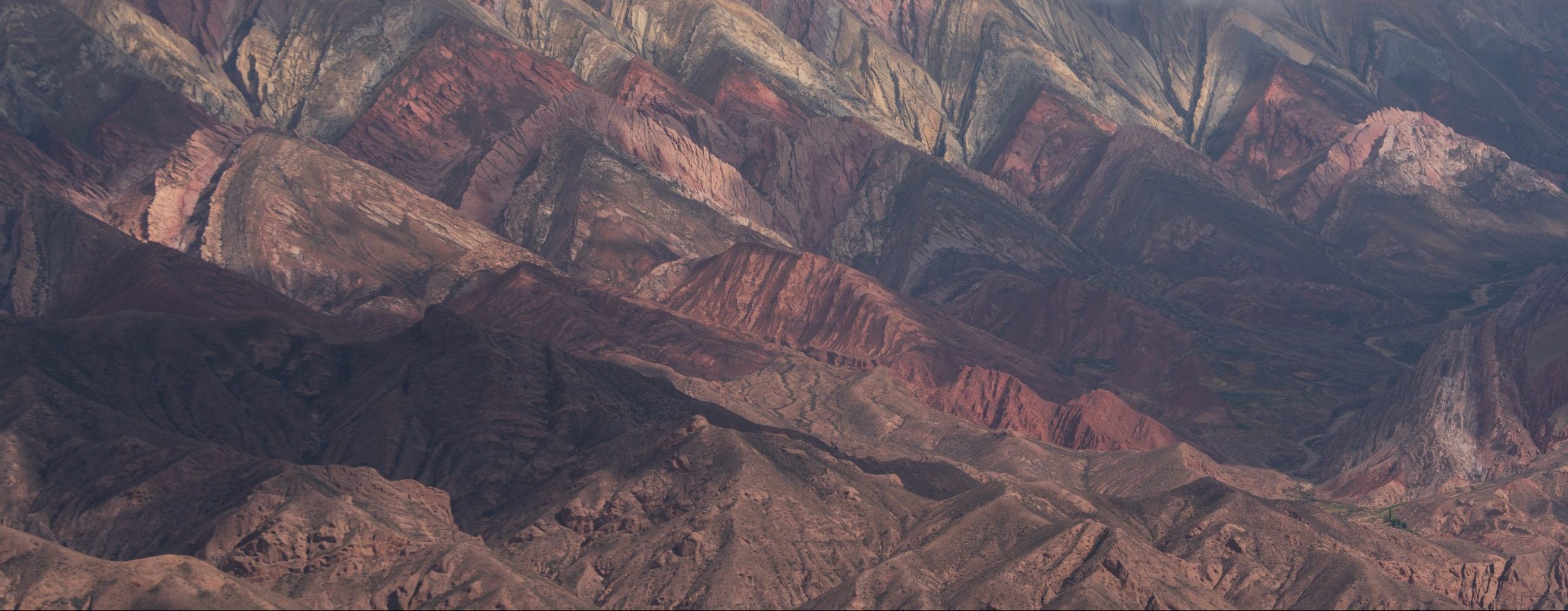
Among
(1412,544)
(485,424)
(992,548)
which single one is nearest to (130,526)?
(485,424)

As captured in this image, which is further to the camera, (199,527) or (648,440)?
(648,440)

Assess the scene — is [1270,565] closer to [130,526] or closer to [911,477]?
[911,477]

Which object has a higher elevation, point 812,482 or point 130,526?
point 812,482

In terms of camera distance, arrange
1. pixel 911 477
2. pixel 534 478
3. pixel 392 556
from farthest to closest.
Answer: pixel 911 477 → pixel 534 478 → pixel 392 556

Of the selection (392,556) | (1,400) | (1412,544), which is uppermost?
(1412,544)

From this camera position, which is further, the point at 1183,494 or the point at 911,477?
the point at 911,477

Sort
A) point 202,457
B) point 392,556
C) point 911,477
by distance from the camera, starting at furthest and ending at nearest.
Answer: point 911,477
point 202,457
point 392,556

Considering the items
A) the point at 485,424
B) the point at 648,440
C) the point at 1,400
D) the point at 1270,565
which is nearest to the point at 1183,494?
the point at 1270,565

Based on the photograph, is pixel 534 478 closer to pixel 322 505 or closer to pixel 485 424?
pixel 485 424

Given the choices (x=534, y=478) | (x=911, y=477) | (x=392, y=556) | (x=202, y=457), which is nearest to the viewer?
(x=392, y=556)

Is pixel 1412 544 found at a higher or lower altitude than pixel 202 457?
higher
